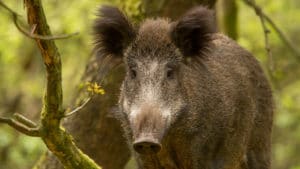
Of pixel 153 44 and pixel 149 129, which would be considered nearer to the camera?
pixel 149 129

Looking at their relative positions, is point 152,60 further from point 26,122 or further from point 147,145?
point 26,122

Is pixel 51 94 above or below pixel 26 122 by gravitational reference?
above

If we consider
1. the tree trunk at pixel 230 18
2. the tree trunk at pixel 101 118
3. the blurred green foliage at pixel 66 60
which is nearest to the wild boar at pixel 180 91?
the tree trunk at pixel 101 118

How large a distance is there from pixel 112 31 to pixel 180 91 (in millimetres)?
930

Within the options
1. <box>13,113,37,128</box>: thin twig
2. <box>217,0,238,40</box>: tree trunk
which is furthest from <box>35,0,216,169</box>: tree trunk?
<box>13,113,37,128</box>: thin twig

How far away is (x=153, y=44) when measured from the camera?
22.6ft

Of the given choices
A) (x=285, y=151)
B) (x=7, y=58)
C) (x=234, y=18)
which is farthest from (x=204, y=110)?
(x=285, y=151)

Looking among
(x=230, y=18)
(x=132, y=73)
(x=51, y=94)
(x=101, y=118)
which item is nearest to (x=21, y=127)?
(x=51, y=94)

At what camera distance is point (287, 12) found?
14531mm

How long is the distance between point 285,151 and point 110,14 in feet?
31.5

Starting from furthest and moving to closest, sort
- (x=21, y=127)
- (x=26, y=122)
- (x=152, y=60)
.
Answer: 1. (x=152, y=60)
2. (x=26, y=122)
3. (x=21, y=127)

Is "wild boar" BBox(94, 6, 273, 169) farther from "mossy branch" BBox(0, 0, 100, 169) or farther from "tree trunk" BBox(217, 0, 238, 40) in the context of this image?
"tree trunk" BBox(217, 0, 238, 40)

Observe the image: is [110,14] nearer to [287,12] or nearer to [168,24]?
[168,24]

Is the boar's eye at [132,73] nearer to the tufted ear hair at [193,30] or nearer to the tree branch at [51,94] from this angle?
the tufted ear hair at [193,30]
